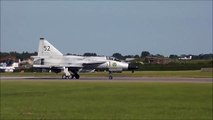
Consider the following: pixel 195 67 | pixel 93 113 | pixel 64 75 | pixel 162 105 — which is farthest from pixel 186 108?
pixel 195 67

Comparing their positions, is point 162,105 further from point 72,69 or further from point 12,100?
point 72,69

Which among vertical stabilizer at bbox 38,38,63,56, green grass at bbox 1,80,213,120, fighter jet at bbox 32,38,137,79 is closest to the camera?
green grass at bbox 1,80,213,120

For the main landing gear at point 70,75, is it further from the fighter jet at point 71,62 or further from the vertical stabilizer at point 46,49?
the vertical stabilizer at point 46,49

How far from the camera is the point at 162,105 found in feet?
71.5

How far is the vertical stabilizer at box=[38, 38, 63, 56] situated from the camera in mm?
60281

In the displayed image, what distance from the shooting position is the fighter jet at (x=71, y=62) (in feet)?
193

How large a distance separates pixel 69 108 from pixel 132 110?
2304 mm

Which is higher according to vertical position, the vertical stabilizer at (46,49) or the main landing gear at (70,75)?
the vertical stabilizer at (46,49)

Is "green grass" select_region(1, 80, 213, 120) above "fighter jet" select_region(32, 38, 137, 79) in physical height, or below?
below

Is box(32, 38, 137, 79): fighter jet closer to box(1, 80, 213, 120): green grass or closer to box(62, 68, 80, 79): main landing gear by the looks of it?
box(62, 68, 80, 79): main landing gear

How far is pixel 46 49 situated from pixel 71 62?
3.18 metres

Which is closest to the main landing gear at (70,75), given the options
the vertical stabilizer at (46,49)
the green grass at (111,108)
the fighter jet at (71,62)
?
the fighter jet at (71,62)

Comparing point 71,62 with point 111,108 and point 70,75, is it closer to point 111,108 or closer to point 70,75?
point 70,75

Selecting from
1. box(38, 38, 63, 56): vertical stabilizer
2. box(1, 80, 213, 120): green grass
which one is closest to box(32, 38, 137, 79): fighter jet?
box(38, 38, 63, 56): vertical stabilizer
